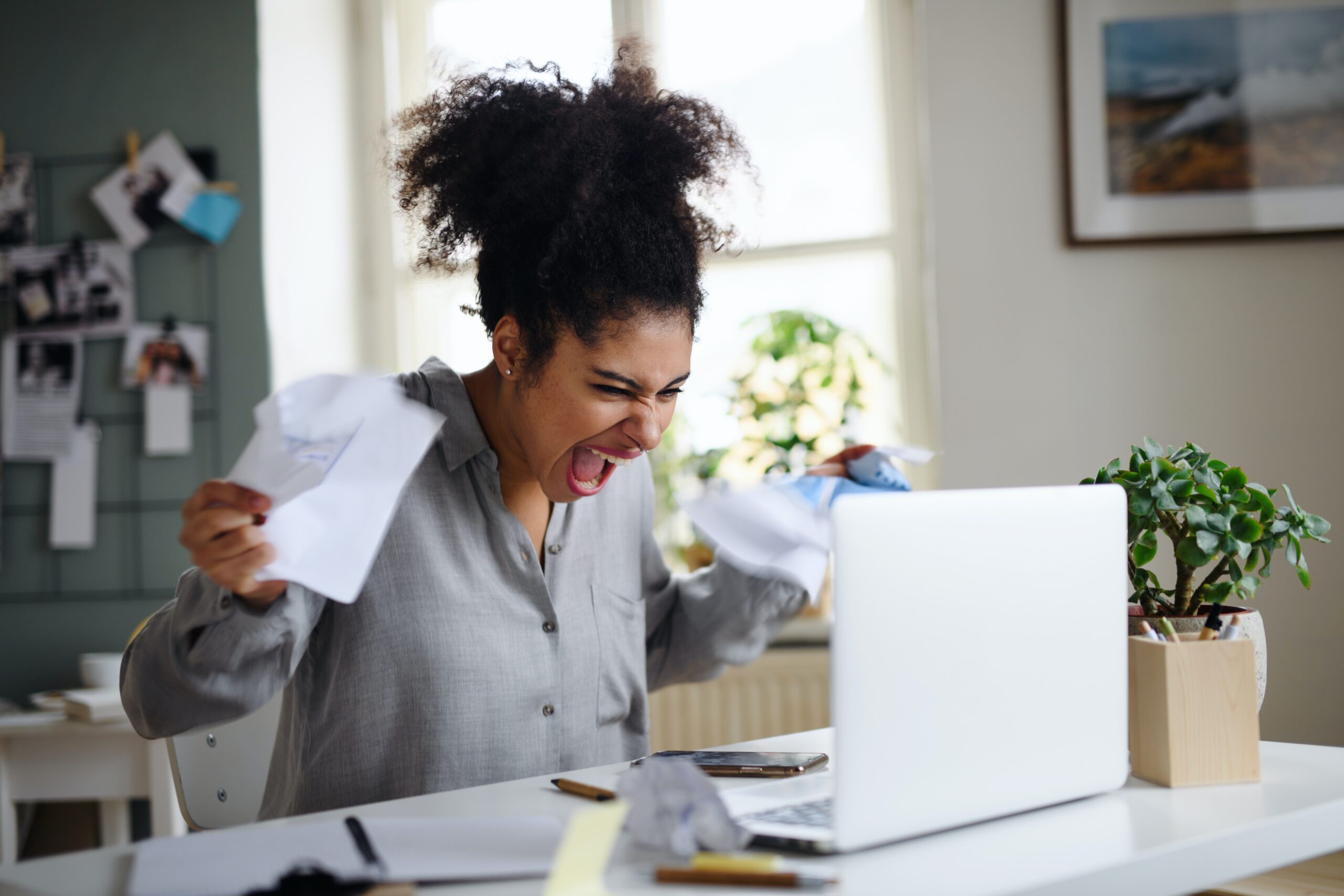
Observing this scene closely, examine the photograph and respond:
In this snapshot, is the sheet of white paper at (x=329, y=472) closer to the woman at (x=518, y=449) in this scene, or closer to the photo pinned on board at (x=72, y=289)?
the woman at (x=518, y=449)

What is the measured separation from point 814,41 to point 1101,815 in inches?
88.2

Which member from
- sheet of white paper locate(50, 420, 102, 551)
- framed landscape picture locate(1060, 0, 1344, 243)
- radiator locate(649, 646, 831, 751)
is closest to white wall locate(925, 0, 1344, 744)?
framed landscape picture locate(1060, 0, 1344, 243)

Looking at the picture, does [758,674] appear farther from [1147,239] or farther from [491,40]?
[491,40]

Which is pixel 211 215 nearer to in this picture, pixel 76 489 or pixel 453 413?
pixel 76 489

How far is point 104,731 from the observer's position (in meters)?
2.08

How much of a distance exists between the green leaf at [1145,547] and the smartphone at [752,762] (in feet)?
1.10

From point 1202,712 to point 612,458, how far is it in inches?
23.0

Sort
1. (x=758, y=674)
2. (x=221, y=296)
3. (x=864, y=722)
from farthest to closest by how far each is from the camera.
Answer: (x=221, y=296) → (x=758, y=674) → (x=864, y=722)

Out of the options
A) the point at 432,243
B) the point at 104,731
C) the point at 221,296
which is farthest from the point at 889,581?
the point at 221,296

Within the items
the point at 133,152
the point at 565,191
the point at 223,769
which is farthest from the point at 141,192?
the point at 565,191

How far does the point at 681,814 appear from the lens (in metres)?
0.67

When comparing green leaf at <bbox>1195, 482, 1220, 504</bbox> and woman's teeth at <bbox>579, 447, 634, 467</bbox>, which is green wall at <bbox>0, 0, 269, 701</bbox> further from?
green leaf at <bbox>1195, 482, 1220, 504</bbox>

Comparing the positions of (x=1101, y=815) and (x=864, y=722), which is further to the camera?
(x=1101, y=815)

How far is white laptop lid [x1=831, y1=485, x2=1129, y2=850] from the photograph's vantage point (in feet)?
2.24
